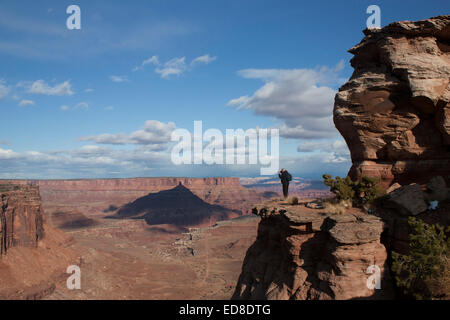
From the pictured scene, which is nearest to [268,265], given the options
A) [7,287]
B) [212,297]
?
[212,297]

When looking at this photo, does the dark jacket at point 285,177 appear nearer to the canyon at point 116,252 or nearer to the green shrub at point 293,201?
the green shrub at point 293,201

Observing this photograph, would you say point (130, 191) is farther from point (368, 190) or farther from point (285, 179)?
point (368, 190)

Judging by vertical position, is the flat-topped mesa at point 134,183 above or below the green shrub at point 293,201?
below

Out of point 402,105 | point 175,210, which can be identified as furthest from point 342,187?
point 175,210

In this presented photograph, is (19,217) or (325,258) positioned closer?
(325,258)

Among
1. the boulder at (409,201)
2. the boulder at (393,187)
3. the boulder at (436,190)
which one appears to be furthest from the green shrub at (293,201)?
the boulder at (436,190)

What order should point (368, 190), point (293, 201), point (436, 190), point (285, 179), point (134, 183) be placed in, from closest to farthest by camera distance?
point (436, 190) < point (368, 190) < point (293, 201) < point (285, 179) < point (134, 183)
